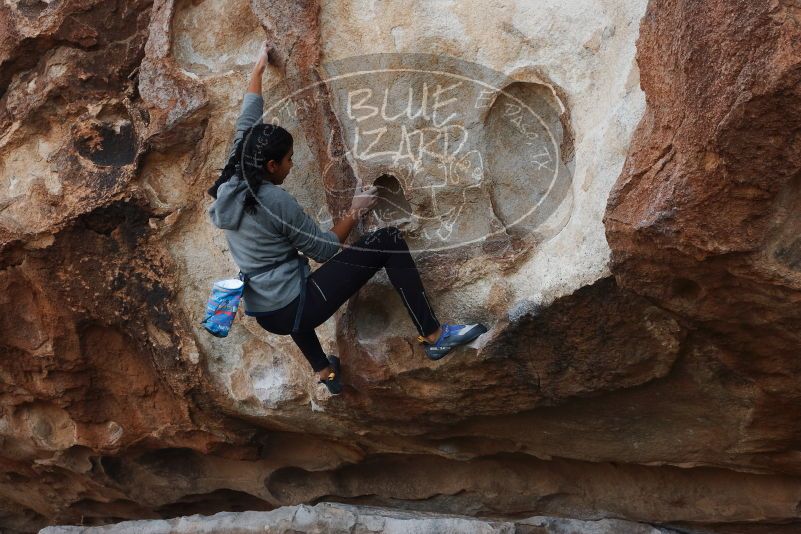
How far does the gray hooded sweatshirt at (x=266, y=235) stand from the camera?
2.91 m

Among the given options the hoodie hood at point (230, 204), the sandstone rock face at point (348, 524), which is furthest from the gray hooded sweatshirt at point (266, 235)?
the sandstone rock face at point (348, 524)

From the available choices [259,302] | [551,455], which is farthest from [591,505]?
[259,302]

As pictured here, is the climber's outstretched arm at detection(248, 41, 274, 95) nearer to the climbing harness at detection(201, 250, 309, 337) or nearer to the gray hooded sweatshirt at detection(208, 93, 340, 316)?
the gray hooded sweatshirt at detection(208, 93, 340, 316)

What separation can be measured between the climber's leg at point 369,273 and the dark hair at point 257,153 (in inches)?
12.4

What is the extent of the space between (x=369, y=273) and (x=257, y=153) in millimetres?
510

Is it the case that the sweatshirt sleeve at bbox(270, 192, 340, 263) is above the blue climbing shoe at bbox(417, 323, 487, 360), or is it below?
above

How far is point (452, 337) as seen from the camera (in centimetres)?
311

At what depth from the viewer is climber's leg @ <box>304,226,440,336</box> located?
3.02 m

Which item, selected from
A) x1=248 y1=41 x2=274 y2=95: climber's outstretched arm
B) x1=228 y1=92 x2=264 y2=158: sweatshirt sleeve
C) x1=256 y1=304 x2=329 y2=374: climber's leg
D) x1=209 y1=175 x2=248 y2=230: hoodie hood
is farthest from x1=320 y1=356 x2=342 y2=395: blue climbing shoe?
x1=248 y1=41 x2=274 y2=95: climber's outstretched arm

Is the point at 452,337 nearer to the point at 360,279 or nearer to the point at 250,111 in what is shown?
the point at 360,279

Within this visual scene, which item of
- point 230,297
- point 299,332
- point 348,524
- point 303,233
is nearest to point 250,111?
point 303,233

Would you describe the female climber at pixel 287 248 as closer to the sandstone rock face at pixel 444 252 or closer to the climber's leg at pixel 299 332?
the climber's leg at pixel 299 332

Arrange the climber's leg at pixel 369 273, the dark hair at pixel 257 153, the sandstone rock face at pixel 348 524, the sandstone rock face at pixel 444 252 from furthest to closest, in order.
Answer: the sandstone rock face at pixel 348 524 < the climber's leg at pixel 369 273 < the dark hair at pixel 257 153 < the sandstone rock face at pixel 444 252

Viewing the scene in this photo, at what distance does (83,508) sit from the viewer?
4867mm
